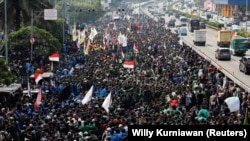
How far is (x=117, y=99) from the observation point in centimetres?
2355

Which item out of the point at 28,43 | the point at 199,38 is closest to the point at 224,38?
the point at 199,38

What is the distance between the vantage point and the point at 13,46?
40438 mm

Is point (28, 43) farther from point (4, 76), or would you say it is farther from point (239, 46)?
point (239, 46)

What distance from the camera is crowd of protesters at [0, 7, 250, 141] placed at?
18188mm

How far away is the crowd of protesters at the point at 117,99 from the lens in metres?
18.2

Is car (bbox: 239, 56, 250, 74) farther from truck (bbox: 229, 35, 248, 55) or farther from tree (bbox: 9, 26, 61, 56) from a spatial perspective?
tree (bbox: 9, 26, 61, 56)

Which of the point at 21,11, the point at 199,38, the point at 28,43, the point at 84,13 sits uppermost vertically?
the point at 21,11

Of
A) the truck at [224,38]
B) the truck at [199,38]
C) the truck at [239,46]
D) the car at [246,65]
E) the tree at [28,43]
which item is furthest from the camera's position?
the truck at [199,38]

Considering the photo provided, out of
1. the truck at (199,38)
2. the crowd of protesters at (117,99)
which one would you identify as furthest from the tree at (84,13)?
the crowd of protesters at (117,99)

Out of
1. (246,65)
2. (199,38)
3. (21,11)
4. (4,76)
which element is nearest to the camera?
(4,76)

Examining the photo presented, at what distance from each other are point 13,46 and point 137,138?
32333 millimetres

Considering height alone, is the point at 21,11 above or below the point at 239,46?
above

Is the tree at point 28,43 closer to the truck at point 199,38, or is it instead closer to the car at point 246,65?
the car at point 246,65

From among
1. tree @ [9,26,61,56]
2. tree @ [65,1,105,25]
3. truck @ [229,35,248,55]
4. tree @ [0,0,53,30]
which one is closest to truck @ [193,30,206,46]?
truck @ [229,35,248,55]
